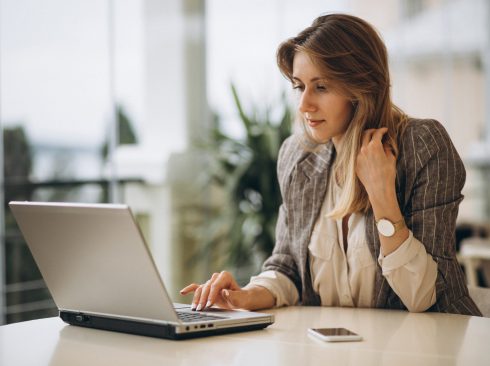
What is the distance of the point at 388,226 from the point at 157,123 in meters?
3.11

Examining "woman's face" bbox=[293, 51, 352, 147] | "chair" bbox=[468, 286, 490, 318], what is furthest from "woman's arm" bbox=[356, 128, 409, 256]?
"chair" bbox=[468, 286, 490, 318]

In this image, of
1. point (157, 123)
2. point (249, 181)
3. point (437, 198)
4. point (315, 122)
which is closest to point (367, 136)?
point (315, 122)

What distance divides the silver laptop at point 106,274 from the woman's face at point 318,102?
2.20 feet

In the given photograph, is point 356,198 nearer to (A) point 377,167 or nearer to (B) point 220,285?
(A) point 377,167

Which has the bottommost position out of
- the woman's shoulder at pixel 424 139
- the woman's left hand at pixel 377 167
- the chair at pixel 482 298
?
the chair at pixel 482 298

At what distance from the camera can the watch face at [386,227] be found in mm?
1827

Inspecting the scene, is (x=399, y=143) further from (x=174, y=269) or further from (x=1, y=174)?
(x=174, y=269)

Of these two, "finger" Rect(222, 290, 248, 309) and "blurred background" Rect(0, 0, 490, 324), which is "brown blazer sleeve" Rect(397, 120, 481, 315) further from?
"blurred background" Rect(0, 0, 490, 324)

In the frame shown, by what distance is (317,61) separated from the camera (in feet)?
6.52

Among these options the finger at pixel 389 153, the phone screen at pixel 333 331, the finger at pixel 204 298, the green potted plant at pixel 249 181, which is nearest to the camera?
the phone screen at pixel 333 331

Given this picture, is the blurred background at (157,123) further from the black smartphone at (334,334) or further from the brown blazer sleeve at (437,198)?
the black smartphone at (334,334)

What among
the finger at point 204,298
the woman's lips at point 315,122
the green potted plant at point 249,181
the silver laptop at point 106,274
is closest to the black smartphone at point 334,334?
the silver laptop at point 106,274

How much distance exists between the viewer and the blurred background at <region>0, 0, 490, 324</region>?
3701mm

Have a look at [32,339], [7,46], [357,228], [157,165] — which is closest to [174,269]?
[157,165]
